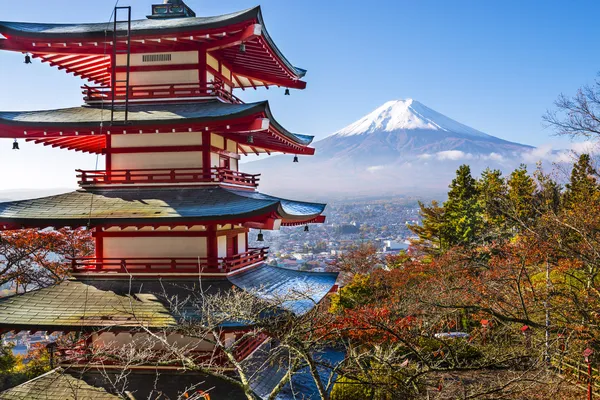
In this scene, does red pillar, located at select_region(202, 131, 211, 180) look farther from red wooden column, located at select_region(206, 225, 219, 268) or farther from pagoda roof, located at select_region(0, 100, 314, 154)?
red wooden column, located at select_region(206, 225, 219, 268)

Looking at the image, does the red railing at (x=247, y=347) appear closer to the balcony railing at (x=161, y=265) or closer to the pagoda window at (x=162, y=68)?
the balcony railing at (x=161, y=265)

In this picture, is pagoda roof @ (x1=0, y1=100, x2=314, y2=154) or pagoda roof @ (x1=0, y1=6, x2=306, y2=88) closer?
pagoda roof @ (x1=0, y1=100, x2=314, y2=154)

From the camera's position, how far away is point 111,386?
9.60 meters

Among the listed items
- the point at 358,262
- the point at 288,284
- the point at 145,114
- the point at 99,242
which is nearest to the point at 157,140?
the point at 145,114

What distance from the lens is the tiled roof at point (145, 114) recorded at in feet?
34.3

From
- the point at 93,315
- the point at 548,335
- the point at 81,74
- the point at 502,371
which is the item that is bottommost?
the point at 502,371

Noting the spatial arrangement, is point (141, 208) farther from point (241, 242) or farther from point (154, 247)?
point (241, 242)

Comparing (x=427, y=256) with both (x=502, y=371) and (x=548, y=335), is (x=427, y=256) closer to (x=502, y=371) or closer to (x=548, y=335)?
(x=502, y=371)

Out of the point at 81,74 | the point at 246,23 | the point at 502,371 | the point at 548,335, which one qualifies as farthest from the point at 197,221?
the point at 502,371

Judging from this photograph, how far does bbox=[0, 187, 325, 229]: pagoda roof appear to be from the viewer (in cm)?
976

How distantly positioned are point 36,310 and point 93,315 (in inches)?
45.7

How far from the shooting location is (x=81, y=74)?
12.9m

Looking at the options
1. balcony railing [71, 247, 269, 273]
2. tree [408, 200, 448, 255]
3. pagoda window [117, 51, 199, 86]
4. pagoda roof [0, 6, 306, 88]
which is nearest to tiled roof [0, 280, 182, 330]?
balcony railing [71, 247, 269, 273]

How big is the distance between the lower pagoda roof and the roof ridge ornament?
8.74 m
